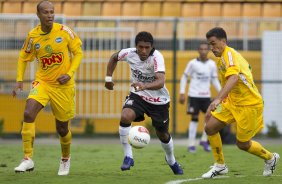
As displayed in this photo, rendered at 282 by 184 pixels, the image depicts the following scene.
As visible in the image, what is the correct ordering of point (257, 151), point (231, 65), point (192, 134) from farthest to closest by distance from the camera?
point (192, 134), point (257, 151), point (231, 65)

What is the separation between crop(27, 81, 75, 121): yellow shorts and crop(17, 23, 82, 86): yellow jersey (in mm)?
90

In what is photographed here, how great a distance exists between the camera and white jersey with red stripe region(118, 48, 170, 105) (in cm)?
1179

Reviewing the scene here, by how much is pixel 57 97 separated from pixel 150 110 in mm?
1351

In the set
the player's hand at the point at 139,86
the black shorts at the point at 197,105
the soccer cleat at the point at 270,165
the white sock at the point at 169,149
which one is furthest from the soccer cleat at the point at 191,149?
the player's hand at the point at 139,86

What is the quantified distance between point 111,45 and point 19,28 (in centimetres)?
261

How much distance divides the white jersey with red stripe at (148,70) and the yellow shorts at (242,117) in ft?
2.88

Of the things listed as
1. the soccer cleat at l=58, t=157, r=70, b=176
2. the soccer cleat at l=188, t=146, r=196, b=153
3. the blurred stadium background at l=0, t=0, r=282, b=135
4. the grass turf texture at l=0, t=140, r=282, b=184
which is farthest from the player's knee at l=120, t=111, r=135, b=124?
the blurred stadium background at l=0, t=0, r=282, b=135

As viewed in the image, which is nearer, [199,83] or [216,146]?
[216,146]

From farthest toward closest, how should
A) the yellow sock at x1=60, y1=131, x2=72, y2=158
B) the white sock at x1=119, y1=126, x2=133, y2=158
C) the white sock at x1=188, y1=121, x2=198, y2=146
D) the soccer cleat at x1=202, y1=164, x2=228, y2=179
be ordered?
1. the white sock at x1=188, y1=121, x2=198, y2=146
2. the yellow sock at x1=60, y1=131, x2=72, y2=158
3. the white sock at x1=119, y1=126, x2=133, y2=158
4. the soccer cleat at x1=202, y1=164, x2=228, y2=179

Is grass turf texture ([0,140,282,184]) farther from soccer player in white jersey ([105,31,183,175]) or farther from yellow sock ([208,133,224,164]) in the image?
soccer player in white jersey ([105,31,183,175])

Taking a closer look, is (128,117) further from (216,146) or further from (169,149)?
(216,146)

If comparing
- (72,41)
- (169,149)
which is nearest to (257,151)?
(169,149)

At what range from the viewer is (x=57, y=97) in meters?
12.0

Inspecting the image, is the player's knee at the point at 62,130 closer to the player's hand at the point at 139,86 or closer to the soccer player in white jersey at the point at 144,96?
the soccer player in white jersey at the point at 144,96
